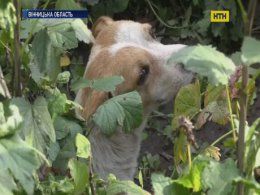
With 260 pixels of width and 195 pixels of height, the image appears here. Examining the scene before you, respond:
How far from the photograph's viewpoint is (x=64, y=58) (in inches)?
203

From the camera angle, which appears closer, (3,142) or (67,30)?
(3,142)

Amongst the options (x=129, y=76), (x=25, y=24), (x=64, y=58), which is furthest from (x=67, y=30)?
(x=64, y=58)

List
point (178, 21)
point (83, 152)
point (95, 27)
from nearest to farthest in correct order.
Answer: point (83, 152)
point (95, 27)
point (178, 21)

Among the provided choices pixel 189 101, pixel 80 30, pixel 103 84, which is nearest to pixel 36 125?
pixel 80 30

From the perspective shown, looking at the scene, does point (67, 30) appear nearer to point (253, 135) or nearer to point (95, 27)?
point (253, 135)

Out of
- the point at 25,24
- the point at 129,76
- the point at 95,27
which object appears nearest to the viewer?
the point at 25,24

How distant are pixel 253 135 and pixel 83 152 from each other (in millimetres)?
622

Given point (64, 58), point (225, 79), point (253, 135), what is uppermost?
point (225, 79)

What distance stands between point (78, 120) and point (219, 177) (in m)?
0.91

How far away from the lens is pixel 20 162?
177 centimetres

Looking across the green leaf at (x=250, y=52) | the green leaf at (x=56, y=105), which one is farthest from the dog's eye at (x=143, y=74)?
the green leaf at (x=250, y=52)

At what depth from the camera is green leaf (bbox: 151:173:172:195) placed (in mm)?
2076

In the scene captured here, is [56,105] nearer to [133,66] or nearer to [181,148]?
[181,148]

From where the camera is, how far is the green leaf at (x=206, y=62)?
165cm
